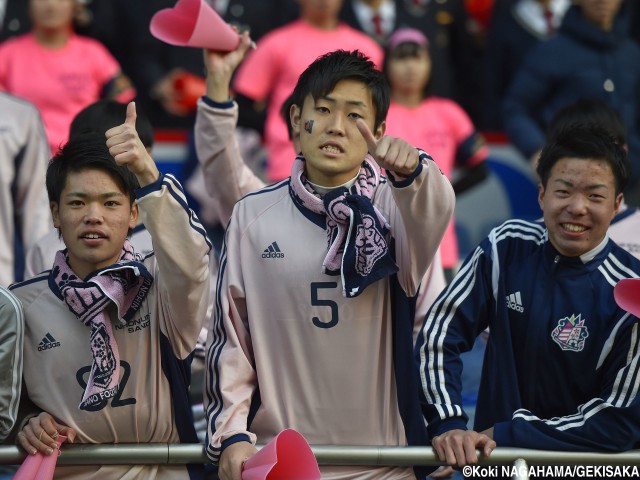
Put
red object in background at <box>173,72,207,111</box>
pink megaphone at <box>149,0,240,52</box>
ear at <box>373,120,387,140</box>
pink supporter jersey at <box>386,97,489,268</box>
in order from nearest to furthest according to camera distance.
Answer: ear at <box>373,120,387,140</box>, pink megaphone at <box>149,0,240,52</box>, pink supporter jersey at <box>386,97,489,268</box>, red object in background at <box>173,72,207,111</box>

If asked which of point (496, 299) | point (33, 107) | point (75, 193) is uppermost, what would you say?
point (33, 107)

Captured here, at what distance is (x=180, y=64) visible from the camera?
27.4 feet

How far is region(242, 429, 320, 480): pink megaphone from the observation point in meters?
4.14

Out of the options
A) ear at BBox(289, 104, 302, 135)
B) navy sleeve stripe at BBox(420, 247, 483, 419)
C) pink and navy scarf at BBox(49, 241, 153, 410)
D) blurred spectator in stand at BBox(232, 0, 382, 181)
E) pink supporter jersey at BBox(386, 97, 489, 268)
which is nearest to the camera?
pink and navy scarf at BBox(49, 241, 153, 410)

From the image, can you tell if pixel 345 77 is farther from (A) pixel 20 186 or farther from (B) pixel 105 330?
(A) pixel 20 186

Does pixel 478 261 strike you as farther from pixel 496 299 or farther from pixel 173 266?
pixel 173 266

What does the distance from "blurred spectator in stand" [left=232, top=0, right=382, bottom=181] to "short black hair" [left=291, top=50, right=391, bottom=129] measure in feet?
9.10

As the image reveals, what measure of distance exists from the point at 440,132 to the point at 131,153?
3.85 meters

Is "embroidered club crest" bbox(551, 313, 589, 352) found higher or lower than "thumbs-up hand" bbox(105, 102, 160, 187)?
lower

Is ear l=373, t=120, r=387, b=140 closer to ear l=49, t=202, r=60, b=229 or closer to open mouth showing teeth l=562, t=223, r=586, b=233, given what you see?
open mouth showing teeth l=562, t=223, r=586, b=233

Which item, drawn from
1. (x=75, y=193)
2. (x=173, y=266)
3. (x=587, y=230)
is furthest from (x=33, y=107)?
(x=587, y=230)

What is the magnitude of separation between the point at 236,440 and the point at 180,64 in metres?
4.40

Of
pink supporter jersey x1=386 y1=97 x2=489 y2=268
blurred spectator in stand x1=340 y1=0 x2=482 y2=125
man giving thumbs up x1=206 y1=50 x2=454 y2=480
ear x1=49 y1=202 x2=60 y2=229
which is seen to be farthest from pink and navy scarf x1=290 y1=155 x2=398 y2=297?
blurred spectator in stand x1=340 y1=0 x2=482 y2=125

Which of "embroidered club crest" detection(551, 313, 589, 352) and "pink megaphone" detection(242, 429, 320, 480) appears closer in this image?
"pink megaphone" detection(242, 429, 320, 480)
